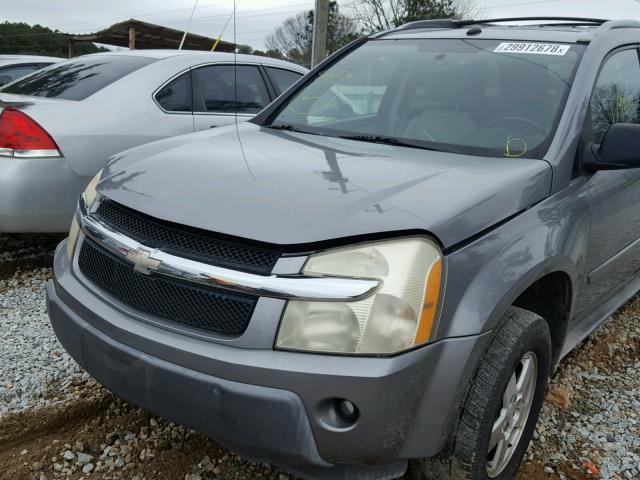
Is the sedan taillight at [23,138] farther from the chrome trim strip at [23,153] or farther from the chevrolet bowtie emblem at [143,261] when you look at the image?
the chevrolet bowtie emblem at [143,261]

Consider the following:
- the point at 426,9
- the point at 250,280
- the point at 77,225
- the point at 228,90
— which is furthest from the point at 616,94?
the point at 426,9

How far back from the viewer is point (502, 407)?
6.50 ft

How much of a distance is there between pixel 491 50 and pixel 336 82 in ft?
2.75

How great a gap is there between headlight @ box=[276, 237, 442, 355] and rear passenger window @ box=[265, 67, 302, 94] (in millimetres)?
3759

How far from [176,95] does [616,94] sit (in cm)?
295

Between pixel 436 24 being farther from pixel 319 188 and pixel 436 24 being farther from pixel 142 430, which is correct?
pixel 142 430

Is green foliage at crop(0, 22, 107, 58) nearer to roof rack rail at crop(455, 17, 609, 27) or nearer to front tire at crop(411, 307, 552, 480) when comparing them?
roof rack rail at crop(455, 17, 609, 27)

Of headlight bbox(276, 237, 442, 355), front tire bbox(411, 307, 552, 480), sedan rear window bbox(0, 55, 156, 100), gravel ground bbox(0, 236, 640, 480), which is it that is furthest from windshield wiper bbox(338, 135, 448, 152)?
sedan rear window bbox(0, 55, 156, 100)

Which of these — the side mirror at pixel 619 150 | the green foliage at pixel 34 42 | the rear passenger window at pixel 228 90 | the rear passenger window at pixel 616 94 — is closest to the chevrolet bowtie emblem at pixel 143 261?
the side mirror at pixel 619 150

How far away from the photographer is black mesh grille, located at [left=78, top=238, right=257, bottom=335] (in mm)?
1680

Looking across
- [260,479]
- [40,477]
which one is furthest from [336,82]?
[40,477]

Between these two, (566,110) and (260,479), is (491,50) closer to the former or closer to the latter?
(566,110)

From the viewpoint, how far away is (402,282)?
5.27 feet

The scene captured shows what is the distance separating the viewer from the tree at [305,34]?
3953cm
